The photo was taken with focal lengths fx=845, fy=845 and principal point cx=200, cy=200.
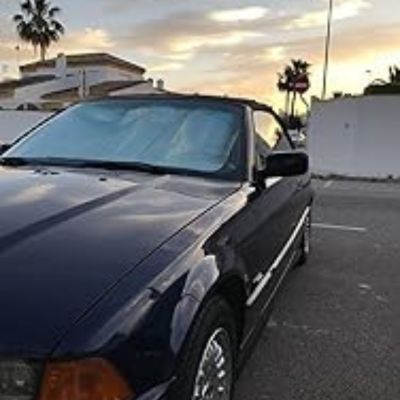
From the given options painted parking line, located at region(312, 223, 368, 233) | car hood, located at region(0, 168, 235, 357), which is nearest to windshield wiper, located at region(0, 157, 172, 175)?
car hood, located at region(0, 168, 235, 357)

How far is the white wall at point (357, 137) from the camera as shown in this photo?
2092 centimetres

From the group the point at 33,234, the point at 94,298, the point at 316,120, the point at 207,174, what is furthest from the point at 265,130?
the point at 316,120

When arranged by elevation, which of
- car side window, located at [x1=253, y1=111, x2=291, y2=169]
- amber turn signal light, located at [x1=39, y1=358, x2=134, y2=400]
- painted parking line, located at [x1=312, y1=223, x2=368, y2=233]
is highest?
car side window, located at [x1=253, y1=111, x2=291, y2=169]

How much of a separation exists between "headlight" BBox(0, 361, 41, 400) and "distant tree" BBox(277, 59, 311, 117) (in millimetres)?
24715

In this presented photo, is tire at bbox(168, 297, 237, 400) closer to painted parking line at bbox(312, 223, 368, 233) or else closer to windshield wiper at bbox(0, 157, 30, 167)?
windshield wiper at bbox(0, 157, 30, 167)

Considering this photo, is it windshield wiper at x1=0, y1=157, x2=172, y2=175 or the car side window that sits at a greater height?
the car side window

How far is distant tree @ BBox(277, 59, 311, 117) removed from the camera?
30.6 m

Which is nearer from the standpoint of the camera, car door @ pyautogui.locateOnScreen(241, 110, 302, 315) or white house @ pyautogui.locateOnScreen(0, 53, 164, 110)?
car door @ pyautogui.locateOnScreen(241, 110, 302, 315)

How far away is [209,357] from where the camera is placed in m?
3.24

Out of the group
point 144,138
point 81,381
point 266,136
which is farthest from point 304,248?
point 81,381

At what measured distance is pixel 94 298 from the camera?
8.37ft

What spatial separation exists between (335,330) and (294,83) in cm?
2681

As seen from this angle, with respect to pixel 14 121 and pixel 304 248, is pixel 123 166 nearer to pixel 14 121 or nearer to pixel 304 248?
pixel 304 248

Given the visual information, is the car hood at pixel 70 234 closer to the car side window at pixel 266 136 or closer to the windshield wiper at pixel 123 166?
the windshield wiper at pixel 123 166
